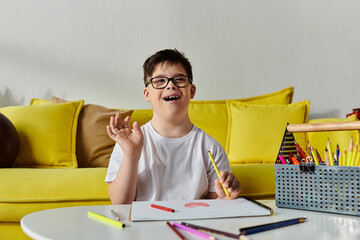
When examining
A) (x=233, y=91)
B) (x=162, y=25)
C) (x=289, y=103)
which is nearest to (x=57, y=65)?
(x=162, y=25)

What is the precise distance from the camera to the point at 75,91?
2.50 meters

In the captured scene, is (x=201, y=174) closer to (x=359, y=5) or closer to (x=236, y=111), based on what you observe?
(x=236, y=111)

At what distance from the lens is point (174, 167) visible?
1.04 meters

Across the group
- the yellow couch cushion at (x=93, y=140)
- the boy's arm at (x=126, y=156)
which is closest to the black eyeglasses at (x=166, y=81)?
the boy's arm at (x=126, y=156)

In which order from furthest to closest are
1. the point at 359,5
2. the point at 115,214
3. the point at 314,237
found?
the point at 359,5 → the point at 115,214 → the point at 314,237

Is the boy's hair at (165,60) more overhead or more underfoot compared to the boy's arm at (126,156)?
more overhead

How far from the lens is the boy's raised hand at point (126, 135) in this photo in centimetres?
85

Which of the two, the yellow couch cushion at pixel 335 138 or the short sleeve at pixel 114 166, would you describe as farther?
the yellow couch cushion at pixel 335 138

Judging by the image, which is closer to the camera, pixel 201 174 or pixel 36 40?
pixel 201 174

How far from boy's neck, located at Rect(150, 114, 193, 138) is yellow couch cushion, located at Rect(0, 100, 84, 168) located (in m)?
0.88

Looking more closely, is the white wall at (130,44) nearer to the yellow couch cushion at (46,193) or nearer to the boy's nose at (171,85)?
the yellow couch cushion at (46,193)

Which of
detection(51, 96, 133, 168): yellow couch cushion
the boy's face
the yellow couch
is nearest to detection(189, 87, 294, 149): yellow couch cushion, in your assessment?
the yellow couch

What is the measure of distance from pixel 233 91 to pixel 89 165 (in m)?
1.22

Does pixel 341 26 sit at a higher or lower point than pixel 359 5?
lower
